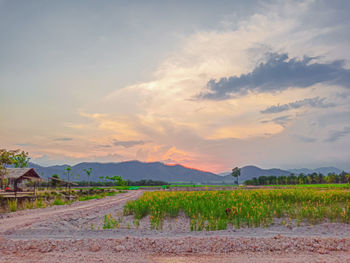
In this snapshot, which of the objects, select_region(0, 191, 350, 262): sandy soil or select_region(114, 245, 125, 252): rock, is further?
select_region(114, 245, 125, 252): rock

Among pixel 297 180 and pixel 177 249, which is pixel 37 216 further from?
pixel 297 180

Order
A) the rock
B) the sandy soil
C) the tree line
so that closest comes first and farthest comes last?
the sandy soil, the rock, the tree line

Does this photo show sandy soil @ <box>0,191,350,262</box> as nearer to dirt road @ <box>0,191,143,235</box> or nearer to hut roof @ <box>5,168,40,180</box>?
dirt road @ <box>0,191,143,235</box>

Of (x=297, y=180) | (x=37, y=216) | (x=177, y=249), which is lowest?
(x=297, y=180)

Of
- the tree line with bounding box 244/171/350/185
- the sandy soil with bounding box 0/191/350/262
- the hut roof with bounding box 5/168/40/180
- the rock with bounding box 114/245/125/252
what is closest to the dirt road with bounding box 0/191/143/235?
the sandy soil with bounding box 0/191/350/262

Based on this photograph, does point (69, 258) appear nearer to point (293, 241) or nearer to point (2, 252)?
point (2, 252)

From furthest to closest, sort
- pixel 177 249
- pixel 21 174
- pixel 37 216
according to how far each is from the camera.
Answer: pixel 21 174
pixel 37 216
pixel 177 249

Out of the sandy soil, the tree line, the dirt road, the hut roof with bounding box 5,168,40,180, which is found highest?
the hut roof with bounding box 5,168,40,180

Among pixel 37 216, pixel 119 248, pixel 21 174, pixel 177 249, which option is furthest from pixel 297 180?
pixel 119 248

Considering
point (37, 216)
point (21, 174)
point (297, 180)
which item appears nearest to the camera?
point (37, 216)

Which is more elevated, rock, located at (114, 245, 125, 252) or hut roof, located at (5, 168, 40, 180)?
hut roof, located at (5, 168, 40, 180)

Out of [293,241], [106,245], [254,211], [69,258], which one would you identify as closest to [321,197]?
[254,211]

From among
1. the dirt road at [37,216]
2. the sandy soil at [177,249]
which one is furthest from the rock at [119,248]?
the dirt road at [37,216]

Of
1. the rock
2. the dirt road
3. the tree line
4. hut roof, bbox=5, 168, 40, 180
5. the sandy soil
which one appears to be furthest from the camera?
the tree line
